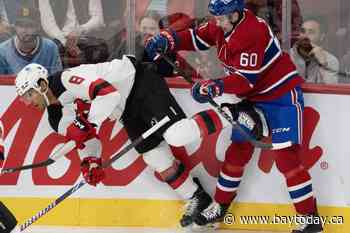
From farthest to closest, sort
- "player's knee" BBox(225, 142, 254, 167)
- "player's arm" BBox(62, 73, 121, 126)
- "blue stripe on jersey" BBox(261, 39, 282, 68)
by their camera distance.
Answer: "player's knee" BBox(225, 142, 254, 167) → "blue stripe on jersey" BBox(261, 39, 282, 68) → "player's arm" BBox(62, 73, 121, 126)

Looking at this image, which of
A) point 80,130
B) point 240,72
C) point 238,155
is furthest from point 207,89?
point 80,130

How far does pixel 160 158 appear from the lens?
3570 millimetres

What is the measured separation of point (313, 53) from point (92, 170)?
3.97 ft

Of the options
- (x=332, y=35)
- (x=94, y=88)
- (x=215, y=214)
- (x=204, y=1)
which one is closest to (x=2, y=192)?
(x=94, y=88)

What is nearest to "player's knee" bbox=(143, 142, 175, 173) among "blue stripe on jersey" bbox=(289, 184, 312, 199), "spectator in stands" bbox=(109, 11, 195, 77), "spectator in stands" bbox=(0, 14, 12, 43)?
"spectator in stands" bbox=(109, 11, 195, 77)

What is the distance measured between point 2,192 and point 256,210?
3.87 feet

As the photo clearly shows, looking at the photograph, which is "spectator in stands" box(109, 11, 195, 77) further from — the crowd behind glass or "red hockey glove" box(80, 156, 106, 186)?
"red hockey glove" box(80, 156, 106, 186)

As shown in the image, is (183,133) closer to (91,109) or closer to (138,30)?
(91,109)

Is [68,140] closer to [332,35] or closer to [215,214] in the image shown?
[215,214]

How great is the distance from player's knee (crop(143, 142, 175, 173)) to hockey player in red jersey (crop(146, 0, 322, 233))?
0.27 metres

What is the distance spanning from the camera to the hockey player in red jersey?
335 cm

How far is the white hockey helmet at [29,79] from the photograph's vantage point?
3314mm

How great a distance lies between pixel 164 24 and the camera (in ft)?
12.5

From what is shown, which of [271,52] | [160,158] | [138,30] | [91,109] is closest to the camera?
[91,109]
